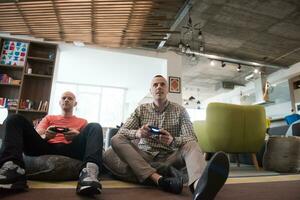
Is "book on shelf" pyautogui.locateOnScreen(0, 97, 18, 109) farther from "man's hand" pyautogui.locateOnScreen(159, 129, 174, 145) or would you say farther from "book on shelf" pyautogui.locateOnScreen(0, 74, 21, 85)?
"man's hand" pyautogui.locateOnScreen(159, 129, 174, 145)

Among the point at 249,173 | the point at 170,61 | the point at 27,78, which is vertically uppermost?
the point at 170,61

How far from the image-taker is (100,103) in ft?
28.4

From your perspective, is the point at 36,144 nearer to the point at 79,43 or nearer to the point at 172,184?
the point at 172,184

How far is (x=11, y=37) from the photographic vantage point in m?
4.46

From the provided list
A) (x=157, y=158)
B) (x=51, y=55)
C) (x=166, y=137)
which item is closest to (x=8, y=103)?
(x=51, y=55)

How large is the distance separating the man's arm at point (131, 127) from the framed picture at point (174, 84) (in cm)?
334

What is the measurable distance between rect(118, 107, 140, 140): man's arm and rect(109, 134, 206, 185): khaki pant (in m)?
0.05

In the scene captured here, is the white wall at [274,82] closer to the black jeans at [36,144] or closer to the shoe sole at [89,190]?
the black jeans at [36,144]

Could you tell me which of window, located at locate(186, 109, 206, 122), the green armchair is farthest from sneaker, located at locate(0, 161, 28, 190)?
window, located at locate(186, 109, 206, 122)

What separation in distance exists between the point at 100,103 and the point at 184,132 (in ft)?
23.3

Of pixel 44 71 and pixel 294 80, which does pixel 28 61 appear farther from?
pixel 294 80

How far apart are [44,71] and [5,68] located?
696mm

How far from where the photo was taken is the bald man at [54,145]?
128 centimetres

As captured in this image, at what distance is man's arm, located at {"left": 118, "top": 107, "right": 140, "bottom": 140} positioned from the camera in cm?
188
